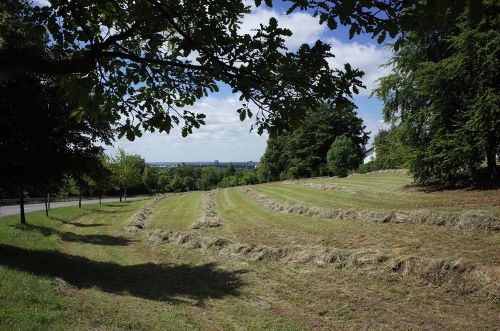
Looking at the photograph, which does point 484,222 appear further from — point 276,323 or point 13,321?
point 13,321

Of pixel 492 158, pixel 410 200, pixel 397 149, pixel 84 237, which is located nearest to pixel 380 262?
pixel 410 200

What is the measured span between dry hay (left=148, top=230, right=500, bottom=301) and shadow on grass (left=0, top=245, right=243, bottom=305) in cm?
178

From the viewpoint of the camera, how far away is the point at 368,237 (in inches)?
574

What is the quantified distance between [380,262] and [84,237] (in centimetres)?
1650

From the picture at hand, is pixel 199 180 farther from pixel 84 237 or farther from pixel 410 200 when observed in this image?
pixel 410 200

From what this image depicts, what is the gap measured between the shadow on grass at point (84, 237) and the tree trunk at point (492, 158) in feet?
60.9

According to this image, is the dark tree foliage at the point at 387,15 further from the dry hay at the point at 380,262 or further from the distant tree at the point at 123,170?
the distant tree at the point at 123,170

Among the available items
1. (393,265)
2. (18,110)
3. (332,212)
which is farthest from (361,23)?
(332,212)

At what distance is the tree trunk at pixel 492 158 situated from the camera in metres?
21.0

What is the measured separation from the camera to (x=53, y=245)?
18.3m

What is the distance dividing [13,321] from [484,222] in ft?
44.1

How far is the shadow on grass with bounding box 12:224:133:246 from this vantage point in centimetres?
A: 2016

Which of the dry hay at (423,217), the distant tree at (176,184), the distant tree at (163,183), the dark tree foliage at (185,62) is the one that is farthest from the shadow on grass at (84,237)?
the distant tree at (176,184)

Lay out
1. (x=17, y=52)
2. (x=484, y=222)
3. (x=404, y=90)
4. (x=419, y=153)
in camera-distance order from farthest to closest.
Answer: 1. (x=404, y=90)
2. (x=419, y=153)
3. (x=484, y=222)
4. (x=17, y=52)
